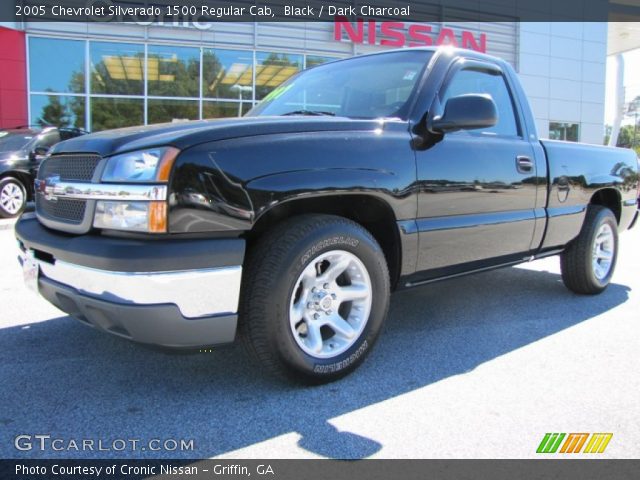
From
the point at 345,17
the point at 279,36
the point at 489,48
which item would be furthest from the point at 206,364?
the point at 489,48

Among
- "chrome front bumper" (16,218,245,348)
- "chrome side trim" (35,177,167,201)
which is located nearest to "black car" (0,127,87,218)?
"chrome side trim" (35,177,167,201)

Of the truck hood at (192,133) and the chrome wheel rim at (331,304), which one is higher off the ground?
the truck hood at (192,133)

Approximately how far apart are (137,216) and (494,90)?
2.91 m

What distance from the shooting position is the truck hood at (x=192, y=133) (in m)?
2.48

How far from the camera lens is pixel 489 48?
2059cm

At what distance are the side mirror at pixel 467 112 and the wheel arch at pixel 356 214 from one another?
62 centimetres

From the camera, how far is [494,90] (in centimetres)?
418

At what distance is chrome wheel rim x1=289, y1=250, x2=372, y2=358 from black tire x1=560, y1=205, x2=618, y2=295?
2.69 meters

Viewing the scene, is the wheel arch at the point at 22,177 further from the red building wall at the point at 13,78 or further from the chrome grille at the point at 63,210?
the chrome grille at the point at 63,210

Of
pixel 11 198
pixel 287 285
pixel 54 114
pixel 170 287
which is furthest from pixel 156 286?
pixel 54 114

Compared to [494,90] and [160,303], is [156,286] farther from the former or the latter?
[494,90]

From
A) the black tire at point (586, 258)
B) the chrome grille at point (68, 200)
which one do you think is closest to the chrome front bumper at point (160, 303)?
the chrome grille at point (68, 200)

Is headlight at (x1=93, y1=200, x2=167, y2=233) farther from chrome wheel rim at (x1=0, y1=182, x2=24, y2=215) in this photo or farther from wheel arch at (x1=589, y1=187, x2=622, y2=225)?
chrome wheel rim at (x1=0, y1=182, x2=24, y2=215)

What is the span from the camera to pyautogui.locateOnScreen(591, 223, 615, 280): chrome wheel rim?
5.12 m
